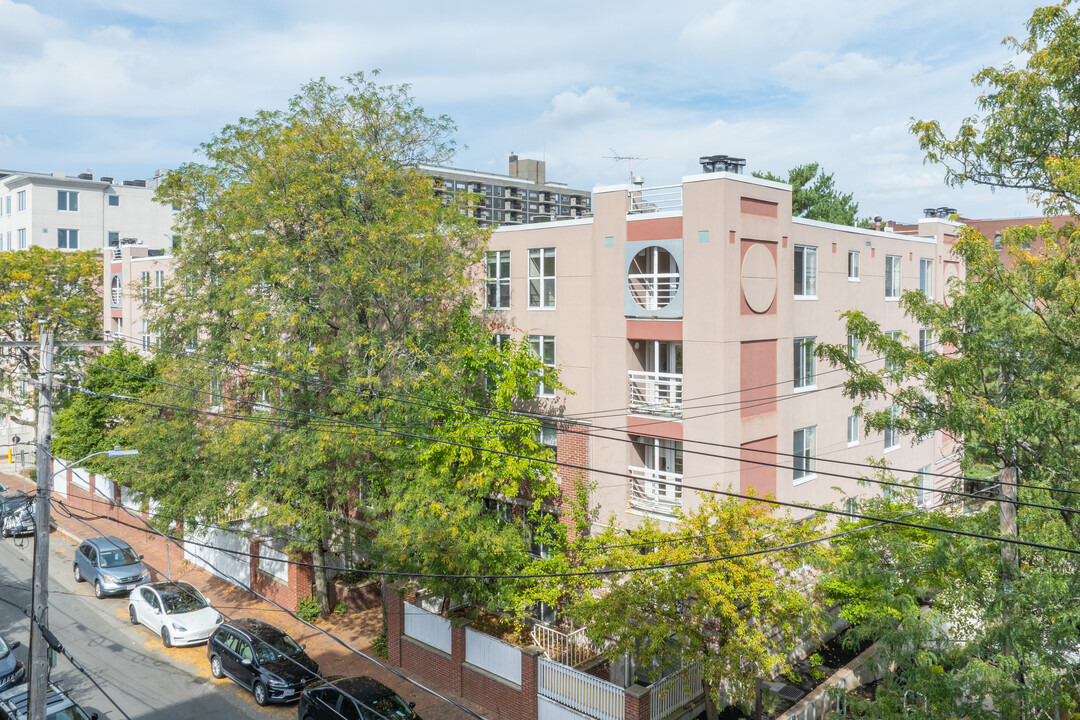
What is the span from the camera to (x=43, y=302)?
4438cm

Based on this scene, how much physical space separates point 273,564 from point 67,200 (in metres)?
44.8

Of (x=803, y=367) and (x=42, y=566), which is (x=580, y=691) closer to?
(x=42, y=566)

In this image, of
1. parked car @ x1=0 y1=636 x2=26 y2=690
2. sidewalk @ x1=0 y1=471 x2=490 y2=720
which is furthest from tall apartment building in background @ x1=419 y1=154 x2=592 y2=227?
parked car @ x1=0 y1=636 x2=26 y2=690

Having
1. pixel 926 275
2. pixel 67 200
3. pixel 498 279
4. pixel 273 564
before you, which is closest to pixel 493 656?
pixel 273 564

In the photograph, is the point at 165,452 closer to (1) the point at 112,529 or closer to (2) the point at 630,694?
(2) the point at 630,694

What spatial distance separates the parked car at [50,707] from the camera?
710 inches

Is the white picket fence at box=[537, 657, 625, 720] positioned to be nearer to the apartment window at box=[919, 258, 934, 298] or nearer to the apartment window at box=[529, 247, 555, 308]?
the apartment window at box=[529, 247, 555, 308]

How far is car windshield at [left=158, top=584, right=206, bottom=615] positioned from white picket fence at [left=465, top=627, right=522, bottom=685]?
10460mm

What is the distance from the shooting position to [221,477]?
2358 centimetres

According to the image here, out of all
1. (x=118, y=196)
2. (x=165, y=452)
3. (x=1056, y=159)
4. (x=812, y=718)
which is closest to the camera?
(x=1056, y=159)

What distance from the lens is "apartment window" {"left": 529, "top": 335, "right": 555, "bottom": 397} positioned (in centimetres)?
2567

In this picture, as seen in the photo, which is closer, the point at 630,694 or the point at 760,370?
the point at 630,694

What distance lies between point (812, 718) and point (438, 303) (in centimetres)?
1415

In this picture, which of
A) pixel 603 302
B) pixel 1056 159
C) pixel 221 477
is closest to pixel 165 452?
pixel 221 477
